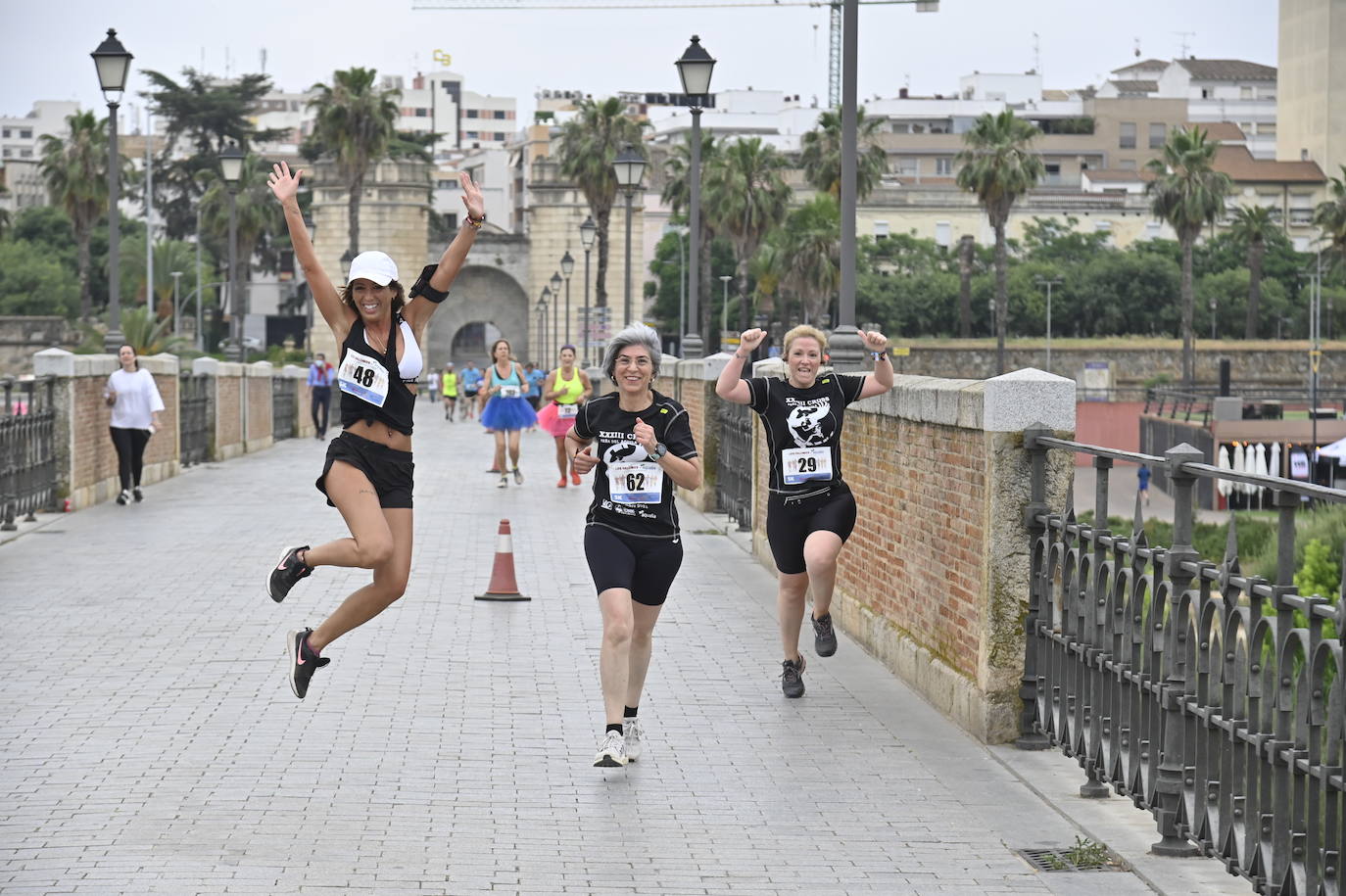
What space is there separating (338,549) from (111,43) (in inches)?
741

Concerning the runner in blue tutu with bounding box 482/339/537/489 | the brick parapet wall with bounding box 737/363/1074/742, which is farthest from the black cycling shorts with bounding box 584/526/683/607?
the runner in blue tutu with bounding box 482/339/537/489

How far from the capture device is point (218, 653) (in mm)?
10336

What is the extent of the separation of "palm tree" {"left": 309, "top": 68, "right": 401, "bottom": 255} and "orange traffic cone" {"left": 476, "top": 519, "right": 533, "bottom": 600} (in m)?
A: 62.6

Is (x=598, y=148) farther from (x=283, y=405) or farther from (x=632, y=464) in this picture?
(x=632, y=464)

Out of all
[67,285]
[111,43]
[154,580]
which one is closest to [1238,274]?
[67,285]

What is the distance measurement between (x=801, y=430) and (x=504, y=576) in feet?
14.7

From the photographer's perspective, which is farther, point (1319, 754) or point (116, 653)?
point (116, 653)

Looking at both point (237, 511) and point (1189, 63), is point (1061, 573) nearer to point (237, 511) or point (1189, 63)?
point (237, 511)

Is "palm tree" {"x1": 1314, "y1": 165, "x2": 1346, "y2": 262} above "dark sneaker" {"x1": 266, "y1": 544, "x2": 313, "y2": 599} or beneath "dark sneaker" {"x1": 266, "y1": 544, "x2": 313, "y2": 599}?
above

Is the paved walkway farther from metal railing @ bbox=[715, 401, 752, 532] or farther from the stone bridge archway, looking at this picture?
Answer: the stone bridge archway

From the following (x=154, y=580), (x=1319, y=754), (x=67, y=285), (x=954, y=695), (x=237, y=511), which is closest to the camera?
(x=1319, y=754)

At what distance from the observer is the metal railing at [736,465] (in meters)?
17.7

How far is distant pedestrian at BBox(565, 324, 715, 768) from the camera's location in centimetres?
758

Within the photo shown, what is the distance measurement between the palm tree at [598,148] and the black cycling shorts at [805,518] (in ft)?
216
